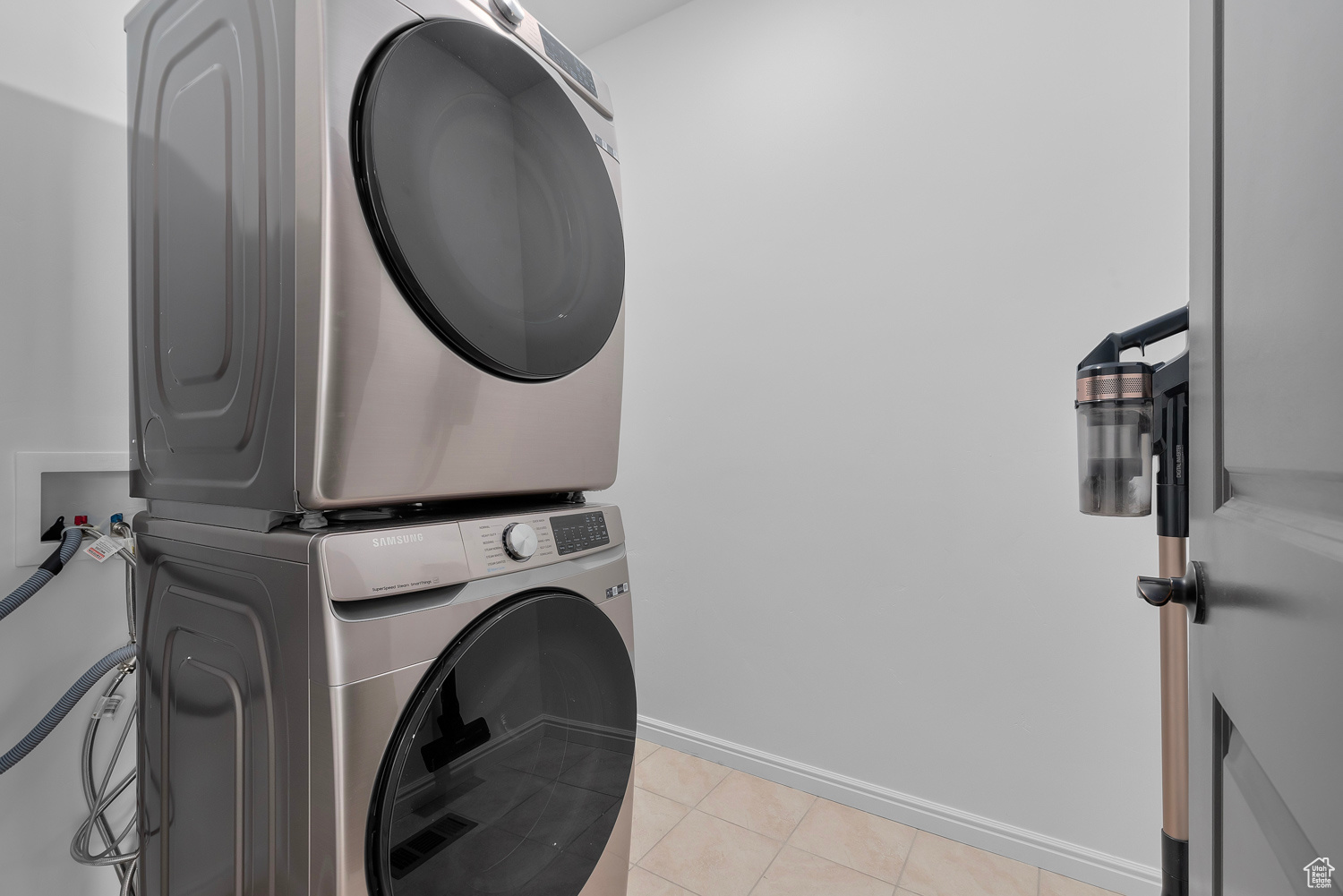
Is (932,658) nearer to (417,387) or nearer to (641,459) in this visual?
(641,459)

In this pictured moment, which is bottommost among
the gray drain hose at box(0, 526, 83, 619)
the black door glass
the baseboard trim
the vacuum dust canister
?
the baseboard trim

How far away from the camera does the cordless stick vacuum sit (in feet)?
2.61

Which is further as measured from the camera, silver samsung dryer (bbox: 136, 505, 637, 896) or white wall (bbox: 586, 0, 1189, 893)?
white wall (bbox: 586, 0, 1189, 893)

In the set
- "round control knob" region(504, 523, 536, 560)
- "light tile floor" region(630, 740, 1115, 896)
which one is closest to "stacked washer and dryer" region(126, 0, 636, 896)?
"round control knob" region(504, 523, 536, 560)

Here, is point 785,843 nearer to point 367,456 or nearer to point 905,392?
point 905,392

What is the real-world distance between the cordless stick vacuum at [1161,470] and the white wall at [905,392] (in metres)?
0.73

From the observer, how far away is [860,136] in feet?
5.93

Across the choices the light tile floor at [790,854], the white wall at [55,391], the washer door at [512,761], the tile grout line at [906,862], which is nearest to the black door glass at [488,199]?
the washer door at [512,761]

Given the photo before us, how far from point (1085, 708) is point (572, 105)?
179 cm

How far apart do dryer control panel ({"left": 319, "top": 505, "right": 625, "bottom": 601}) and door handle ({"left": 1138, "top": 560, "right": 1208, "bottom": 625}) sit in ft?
2.38

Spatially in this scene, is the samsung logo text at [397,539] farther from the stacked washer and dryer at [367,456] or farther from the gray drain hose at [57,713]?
the gray drain hose at [57,713]

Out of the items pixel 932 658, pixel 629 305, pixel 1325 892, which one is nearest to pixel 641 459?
pixel 629 305

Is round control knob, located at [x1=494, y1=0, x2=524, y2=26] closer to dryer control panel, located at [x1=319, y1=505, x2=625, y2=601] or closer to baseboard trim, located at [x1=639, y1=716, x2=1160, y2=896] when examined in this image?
dryer control panel, located at [x1=319, y1=505, x2=625, y2=601]

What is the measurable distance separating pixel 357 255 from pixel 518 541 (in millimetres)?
420
